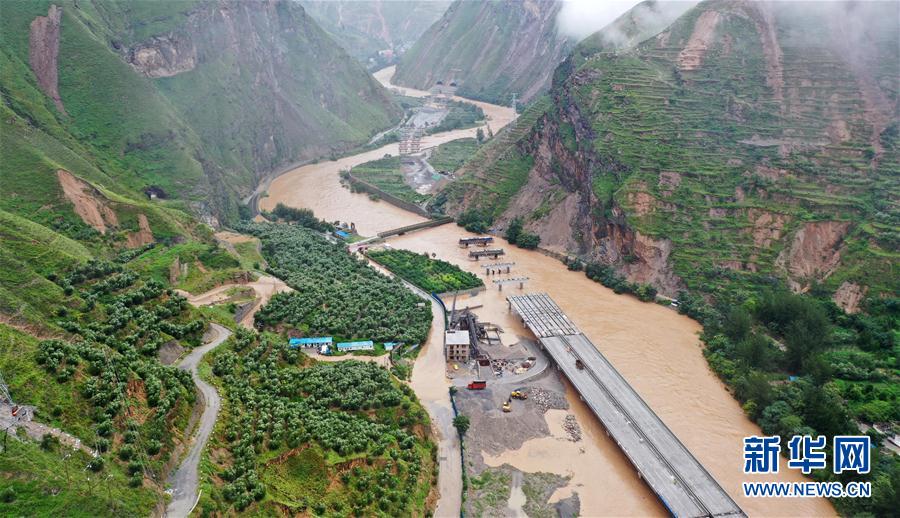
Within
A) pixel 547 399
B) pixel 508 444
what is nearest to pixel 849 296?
pixel 547 399

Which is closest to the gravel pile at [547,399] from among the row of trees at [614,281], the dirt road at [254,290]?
the row of trees at [614,281]

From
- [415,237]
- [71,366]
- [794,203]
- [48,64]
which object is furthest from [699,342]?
[48,64]

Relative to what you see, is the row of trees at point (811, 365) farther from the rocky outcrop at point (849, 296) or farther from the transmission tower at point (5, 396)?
the transmission tower at point (5, 396)

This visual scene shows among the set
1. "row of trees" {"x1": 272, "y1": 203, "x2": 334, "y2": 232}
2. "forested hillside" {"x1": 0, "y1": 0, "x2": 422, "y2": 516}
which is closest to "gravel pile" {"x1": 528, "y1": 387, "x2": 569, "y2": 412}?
"forested hillside" {"x1": 0, "y1": 0, "x2": 422, "y2": 516}

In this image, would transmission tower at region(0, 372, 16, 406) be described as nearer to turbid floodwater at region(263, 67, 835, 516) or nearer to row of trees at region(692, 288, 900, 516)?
turbid floodwater at region(263, 67, 835, 516)

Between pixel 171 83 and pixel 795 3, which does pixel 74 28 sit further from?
pixel 795 3
